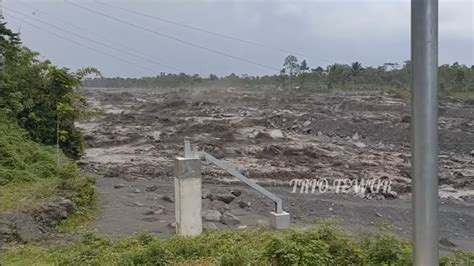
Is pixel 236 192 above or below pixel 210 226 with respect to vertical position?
above

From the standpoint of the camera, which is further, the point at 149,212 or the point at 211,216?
the point at 149,212

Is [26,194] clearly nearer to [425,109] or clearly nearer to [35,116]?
[35,116]

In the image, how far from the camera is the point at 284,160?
16.8 metres

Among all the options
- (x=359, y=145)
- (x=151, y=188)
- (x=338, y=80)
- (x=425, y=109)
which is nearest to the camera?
(x=425, y=109)

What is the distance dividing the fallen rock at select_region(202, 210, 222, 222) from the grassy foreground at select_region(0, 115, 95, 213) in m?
2.50

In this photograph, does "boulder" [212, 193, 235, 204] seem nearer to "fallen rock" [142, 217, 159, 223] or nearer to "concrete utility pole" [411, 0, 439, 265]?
"fallen rock" [142, 217, 159, 223]

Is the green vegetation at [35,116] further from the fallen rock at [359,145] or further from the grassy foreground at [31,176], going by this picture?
the fallen rock at [359,145]

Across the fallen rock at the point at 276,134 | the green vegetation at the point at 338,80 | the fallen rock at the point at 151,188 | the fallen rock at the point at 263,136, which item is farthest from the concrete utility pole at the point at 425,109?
the green vegetation at the point at 338,80

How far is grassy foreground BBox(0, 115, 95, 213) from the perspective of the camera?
Result: 9.49m

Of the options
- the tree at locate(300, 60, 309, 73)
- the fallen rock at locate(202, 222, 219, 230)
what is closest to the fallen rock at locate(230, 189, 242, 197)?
the fallen rock at locate(202, 222, 219, 230)

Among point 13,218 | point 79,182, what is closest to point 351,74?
point 79,182

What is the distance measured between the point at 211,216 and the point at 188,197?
1996 millimetres

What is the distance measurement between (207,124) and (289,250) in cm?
2004

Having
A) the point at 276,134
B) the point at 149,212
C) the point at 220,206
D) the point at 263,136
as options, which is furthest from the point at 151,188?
the point at 276,134
